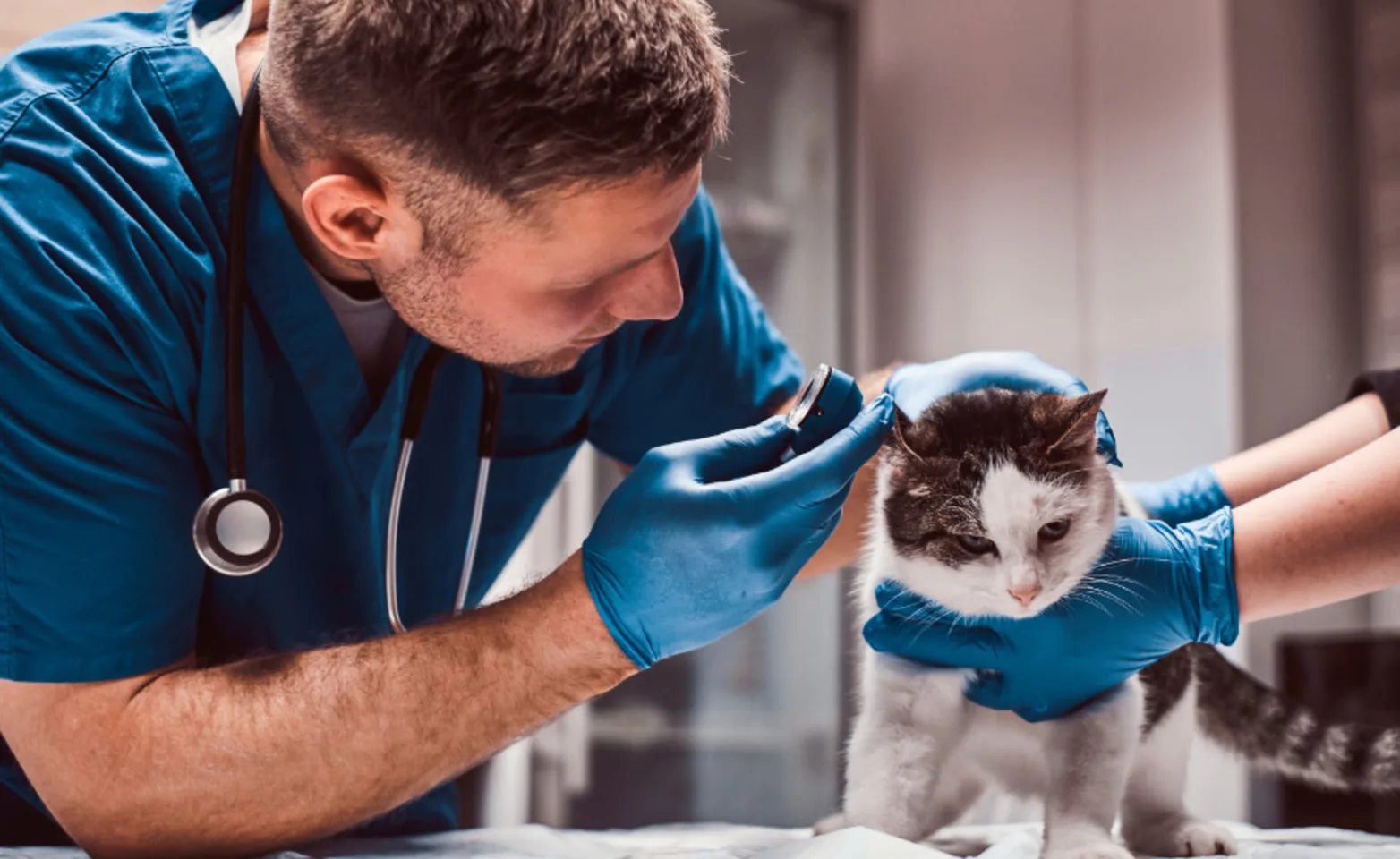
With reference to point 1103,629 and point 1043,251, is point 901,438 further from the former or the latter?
point 1043,251

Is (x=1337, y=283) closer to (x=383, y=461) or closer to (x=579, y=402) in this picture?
(x=579, y=402)

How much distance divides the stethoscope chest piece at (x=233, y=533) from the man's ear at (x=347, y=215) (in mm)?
239

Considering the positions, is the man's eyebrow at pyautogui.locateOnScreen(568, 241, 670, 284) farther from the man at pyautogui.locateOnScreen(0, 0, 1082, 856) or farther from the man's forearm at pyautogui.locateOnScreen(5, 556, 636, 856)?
the man's forearm at pyautogui.locateOnScreen(5, 556, 636, 856)

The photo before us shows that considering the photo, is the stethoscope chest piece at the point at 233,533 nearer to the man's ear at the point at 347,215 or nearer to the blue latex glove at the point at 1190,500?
the man's ear at the point at 347,215

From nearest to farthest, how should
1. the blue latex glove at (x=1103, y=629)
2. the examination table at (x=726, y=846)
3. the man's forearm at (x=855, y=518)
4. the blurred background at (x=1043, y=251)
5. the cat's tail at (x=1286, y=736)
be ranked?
the examination table at (x=726, y=846)
the blue latex glove at (x=1103, y=629)
the cat's tail at (x=1286, y=736)
the man's forearm at (x=855, y=518)
the blurred background at (x=1043, y=251)

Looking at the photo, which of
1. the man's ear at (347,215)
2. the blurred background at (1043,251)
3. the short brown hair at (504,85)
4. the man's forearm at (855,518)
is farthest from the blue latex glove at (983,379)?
the blurred background at (1043,251)

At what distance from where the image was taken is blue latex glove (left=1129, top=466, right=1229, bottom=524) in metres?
1.28

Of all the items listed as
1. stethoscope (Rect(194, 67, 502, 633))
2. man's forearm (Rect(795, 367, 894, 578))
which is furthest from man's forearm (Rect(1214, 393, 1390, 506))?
stethoscope (Rect(194, 67, 502, 633))

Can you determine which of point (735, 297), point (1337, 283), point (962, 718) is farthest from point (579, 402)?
point (1337, 283)

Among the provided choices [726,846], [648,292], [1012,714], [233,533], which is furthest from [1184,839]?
[233,533]

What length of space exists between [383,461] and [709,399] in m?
0.39

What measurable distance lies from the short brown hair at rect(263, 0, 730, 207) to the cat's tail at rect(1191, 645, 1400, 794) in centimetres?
76

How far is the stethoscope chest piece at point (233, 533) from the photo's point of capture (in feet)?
3.02

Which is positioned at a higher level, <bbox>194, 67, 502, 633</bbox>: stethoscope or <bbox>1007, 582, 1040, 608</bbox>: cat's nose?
<bbox>194, 67, 502, 633</bbox>: stethoscope
